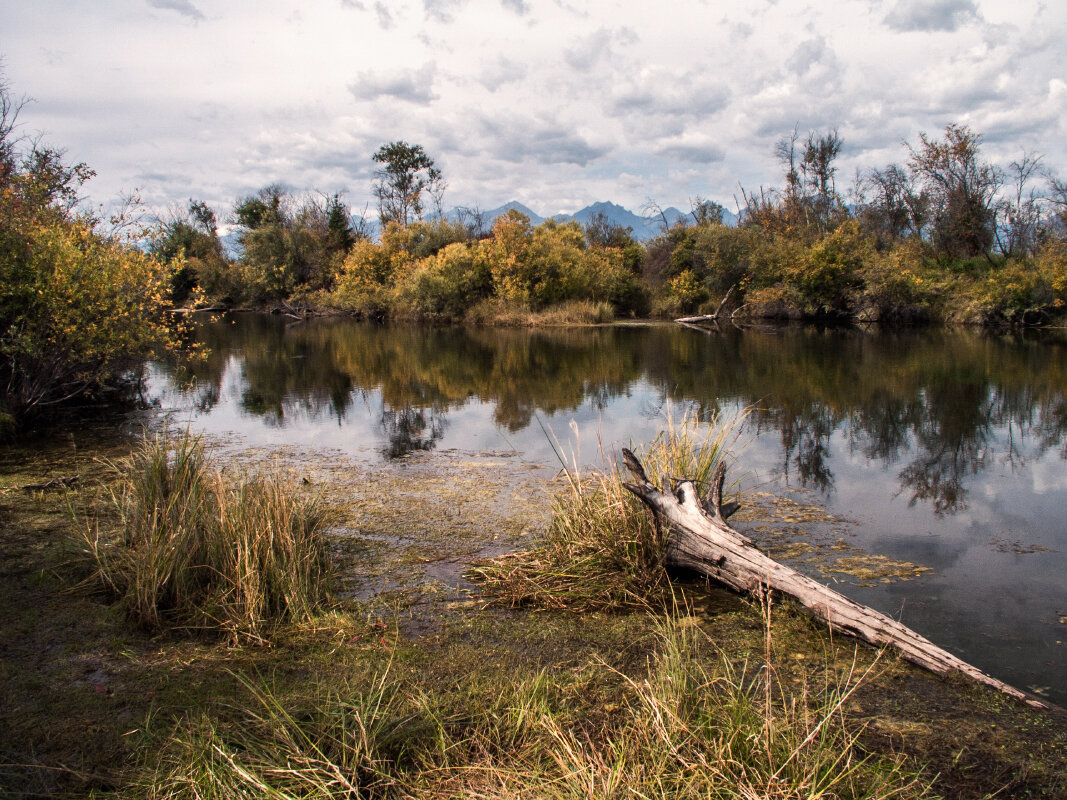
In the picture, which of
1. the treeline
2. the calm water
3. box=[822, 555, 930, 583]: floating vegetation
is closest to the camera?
the calm water

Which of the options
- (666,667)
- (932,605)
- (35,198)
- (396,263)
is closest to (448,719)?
(666,667)

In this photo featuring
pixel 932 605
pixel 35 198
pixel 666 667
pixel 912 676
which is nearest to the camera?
pixel 666 667

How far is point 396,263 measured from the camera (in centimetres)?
4228

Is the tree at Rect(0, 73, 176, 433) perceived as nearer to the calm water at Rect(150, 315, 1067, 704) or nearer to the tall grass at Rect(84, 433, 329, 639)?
the calm water at Rect(150, 315, 1067, 704)

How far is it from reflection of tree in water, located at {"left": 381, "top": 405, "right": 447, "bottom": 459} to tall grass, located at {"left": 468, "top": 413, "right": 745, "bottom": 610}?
15.2ft

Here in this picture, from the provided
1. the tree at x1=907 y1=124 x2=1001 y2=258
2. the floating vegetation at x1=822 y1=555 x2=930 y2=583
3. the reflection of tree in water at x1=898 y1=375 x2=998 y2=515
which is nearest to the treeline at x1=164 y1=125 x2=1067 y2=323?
the tree at x1=907 y1=124 x2=1001 y2=258

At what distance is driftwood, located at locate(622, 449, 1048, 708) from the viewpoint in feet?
12.0

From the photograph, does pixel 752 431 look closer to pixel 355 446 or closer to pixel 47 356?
pixel 355 446

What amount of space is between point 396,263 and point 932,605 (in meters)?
40.5

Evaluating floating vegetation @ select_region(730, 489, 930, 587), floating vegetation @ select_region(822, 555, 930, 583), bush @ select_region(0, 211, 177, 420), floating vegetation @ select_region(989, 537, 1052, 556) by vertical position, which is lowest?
floating vegetation @ select_region(989, 537, 1052, 556)

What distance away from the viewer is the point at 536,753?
9.01 feet

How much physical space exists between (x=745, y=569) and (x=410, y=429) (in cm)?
766

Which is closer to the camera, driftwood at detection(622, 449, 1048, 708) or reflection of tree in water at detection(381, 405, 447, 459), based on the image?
driftwood at detection(622, 449, 1048, 708)

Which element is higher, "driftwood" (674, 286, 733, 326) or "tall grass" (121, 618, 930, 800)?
"driftwood" (674, 286, 733, 326)
